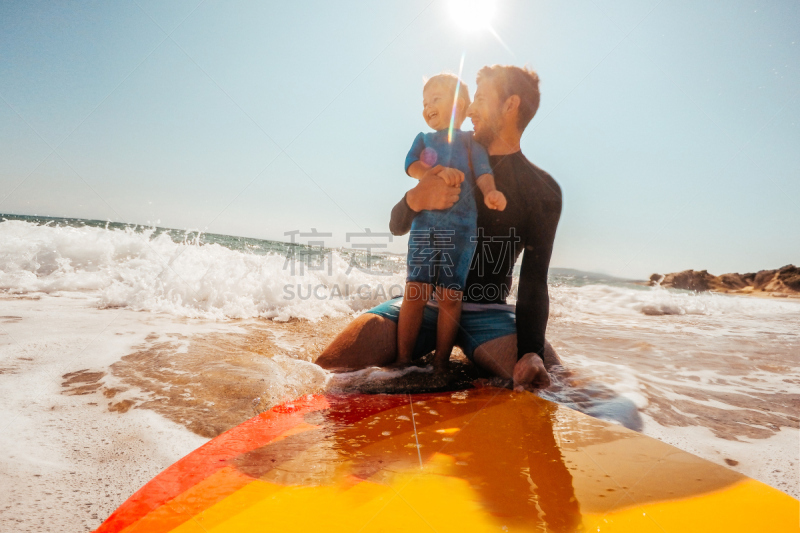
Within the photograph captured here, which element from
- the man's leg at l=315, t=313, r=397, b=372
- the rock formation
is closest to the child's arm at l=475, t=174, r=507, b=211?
the man's leg at l=315, t=313, r=397, b=372

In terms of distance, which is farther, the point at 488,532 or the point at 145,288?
the point at 145,288

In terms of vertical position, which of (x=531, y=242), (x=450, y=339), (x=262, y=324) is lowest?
(x=262, y=324)

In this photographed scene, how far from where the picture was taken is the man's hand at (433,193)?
1.92 m

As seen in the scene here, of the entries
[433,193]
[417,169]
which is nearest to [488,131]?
[417,169]

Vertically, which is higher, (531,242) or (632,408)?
(531,242)

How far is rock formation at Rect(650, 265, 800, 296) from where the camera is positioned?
52.6 feet

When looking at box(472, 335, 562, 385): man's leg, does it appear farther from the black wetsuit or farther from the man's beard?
the man's beard

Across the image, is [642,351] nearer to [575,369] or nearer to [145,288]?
[575,369]

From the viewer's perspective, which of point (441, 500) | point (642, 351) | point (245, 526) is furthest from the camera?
point (642, 351)

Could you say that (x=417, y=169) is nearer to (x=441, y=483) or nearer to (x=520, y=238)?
(x=520, y=238)

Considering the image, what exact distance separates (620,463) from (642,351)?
8.14 ft

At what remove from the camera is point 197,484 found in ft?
3.33

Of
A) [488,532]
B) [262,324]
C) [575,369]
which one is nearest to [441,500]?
[488,532]

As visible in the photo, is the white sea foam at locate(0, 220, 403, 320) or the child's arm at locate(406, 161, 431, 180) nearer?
the child's arm at locate(406, 161, 431, 180)
